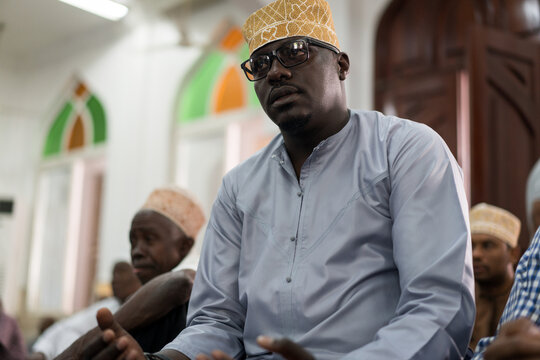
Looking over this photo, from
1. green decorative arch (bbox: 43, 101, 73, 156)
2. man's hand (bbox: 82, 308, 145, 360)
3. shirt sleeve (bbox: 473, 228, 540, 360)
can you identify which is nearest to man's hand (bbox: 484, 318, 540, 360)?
shirt sleeve (bbox: 473, 228, 540, 360)

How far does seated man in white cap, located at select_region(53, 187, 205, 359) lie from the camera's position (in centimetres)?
209

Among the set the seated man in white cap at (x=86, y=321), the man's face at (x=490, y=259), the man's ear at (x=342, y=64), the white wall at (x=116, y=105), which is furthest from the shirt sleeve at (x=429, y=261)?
the white wall at (x=116, y=105)

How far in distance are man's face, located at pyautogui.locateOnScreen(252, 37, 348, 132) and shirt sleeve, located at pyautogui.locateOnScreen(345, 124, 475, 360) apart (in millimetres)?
303

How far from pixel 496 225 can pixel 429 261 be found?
5.66 feet

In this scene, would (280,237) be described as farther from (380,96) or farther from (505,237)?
(380,96)

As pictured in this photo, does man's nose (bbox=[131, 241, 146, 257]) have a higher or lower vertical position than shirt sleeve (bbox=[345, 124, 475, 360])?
lower

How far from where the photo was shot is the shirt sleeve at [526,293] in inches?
54.6

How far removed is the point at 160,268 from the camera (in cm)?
261

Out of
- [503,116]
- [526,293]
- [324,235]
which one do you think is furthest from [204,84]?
[526,293]

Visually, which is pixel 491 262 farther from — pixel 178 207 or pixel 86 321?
pixel 86 321

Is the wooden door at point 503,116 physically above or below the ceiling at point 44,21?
below

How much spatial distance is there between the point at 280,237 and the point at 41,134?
900cm

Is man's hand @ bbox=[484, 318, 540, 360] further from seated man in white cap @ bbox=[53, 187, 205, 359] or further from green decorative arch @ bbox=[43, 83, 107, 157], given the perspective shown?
green decorative arch @ bbox=[43, 83, 107, 157]

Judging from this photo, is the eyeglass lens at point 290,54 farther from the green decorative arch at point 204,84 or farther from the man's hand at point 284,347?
the green decorative arch at point 204,84
